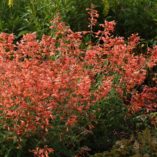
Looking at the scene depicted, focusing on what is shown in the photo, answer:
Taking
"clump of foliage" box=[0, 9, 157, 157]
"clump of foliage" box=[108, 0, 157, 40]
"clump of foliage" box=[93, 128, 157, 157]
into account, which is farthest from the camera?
"clump of foliage" box=[108, 0, 157, 40]

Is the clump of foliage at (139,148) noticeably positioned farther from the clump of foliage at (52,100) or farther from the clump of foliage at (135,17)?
the clump of foliage at (135,17)

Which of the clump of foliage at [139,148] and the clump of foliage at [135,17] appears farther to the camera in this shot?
the clump of foliage at [135,17]

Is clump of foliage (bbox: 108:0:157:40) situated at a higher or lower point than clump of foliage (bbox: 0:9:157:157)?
Result: higher

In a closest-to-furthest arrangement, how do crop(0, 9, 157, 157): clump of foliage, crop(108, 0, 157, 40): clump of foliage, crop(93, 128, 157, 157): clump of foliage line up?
1. crop(93, 128, 157, 157): clump of foliage
2. crop(0, 9, 157, 157): clump of foliage
3. crop(108, 0, 157, 40): clump of foliage

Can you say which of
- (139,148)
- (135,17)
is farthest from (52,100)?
(135,17)

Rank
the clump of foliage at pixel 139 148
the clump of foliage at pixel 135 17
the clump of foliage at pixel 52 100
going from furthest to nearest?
the clump of foliage at pixel 135 17, the clump of foliage at pixel 52 100, the clump of foliage at pixel 139 148

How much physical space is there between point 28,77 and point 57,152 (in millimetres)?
861

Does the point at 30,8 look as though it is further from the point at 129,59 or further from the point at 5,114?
the point at 5,114

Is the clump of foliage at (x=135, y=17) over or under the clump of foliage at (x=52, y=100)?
over

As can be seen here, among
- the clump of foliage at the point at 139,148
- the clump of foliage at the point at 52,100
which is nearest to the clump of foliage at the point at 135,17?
the clump of foliage at the point at 52,100

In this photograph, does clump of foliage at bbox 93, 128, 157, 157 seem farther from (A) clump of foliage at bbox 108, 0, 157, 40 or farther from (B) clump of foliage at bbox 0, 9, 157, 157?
(A) clump of foliage at bbox 108, 0, 157, 40

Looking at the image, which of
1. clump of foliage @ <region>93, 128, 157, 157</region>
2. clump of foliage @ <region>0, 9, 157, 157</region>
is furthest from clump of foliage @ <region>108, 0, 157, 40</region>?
clump of foliage @ <region>93, 128, 157, 157</region>

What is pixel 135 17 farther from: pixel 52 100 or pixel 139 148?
pixel 139 148

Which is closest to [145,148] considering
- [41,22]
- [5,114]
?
[5,114]
